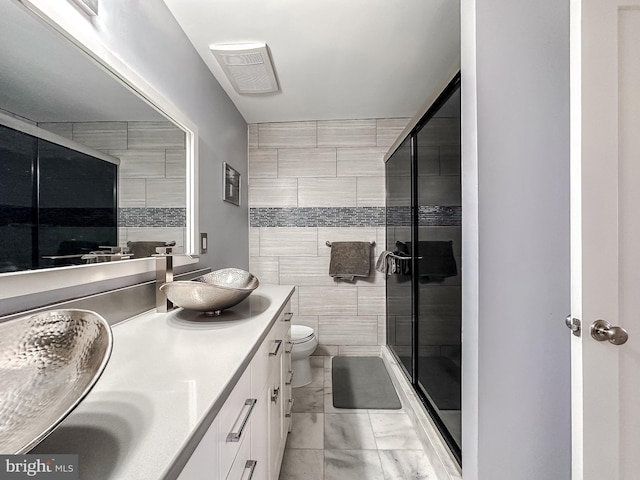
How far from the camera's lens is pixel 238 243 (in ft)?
8.44

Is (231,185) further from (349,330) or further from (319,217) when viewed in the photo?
(349,330)

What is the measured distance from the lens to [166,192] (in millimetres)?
1425

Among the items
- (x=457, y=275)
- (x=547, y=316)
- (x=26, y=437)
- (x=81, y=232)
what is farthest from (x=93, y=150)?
(x=547, y=316)

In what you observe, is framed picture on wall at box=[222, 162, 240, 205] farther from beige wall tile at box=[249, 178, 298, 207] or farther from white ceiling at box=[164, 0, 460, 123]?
white ceiling at box=[164, 0, 460, 123]

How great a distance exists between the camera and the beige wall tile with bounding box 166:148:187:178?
1.45 metres

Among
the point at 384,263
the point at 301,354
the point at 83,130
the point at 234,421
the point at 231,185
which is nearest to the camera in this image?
the point at 234,421

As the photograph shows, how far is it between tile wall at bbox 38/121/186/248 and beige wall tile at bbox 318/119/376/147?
1515 mm

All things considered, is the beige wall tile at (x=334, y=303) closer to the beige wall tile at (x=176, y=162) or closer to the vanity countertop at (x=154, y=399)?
the beige wall tile at (x=176, y=162)

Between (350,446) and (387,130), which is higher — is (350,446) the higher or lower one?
the lower one

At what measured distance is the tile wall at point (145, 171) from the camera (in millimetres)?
1048

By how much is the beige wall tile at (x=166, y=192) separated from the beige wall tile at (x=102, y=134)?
0.69 feet
